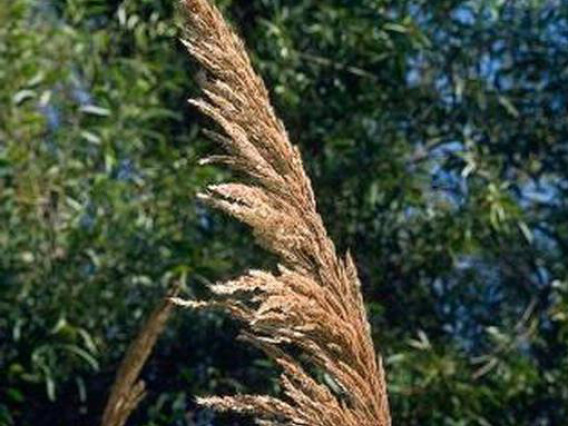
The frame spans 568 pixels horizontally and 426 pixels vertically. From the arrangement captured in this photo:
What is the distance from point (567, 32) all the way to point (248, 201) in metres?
4.18

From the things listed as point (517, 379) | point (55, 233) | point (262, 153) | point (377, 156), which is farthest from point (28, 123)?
point (262, 153)

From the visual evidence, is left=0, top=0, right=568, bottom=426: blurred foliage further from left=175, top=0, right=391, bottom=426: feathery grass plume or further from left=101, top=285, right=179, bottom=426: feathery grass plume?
left=175, top=0, right=391, bottom=426: feathery grass plume

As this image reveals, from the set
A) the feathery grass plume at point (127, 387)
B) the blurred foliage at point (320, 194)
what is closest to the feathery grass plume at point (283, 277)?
the feathery grass plume at point (127, 387)

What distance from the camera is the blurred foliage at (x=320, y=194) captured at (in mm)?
5859

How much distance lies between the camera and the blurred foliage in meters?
5.86

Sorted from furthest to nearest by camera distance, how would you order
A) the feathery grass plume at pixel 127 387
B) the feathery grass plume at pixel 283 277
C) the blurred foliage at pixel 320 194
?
the blurred foliage at pixel 320 194
the feathery grass plume at pixel 127 387
the feathery grass plume at pixel 283 277

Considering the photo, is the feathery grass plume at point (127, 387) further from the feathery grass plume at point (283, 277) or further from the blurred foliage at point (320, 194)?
the blurred foliage at point (320, 194)

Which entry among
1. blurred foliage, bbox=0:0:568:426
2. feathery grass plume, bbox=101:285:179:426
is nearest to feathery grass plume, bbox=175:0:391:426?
feathery grass plume, bbox=101:285:179:426

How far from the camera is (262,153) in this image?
2.48 m

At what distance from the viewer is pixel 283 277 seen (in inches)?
94.7

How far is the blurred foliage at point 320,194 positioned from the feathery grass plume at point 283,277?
317cm

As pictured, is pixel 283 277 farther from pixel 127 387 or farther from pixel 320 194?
pixel 320 194

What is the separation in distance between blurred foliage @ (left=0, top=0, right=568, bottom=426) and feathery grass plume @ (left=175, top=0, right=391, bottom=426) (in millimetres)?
3173

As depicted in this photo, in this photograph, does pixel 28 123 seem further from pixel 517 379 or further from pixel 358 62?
pixel 517 379
